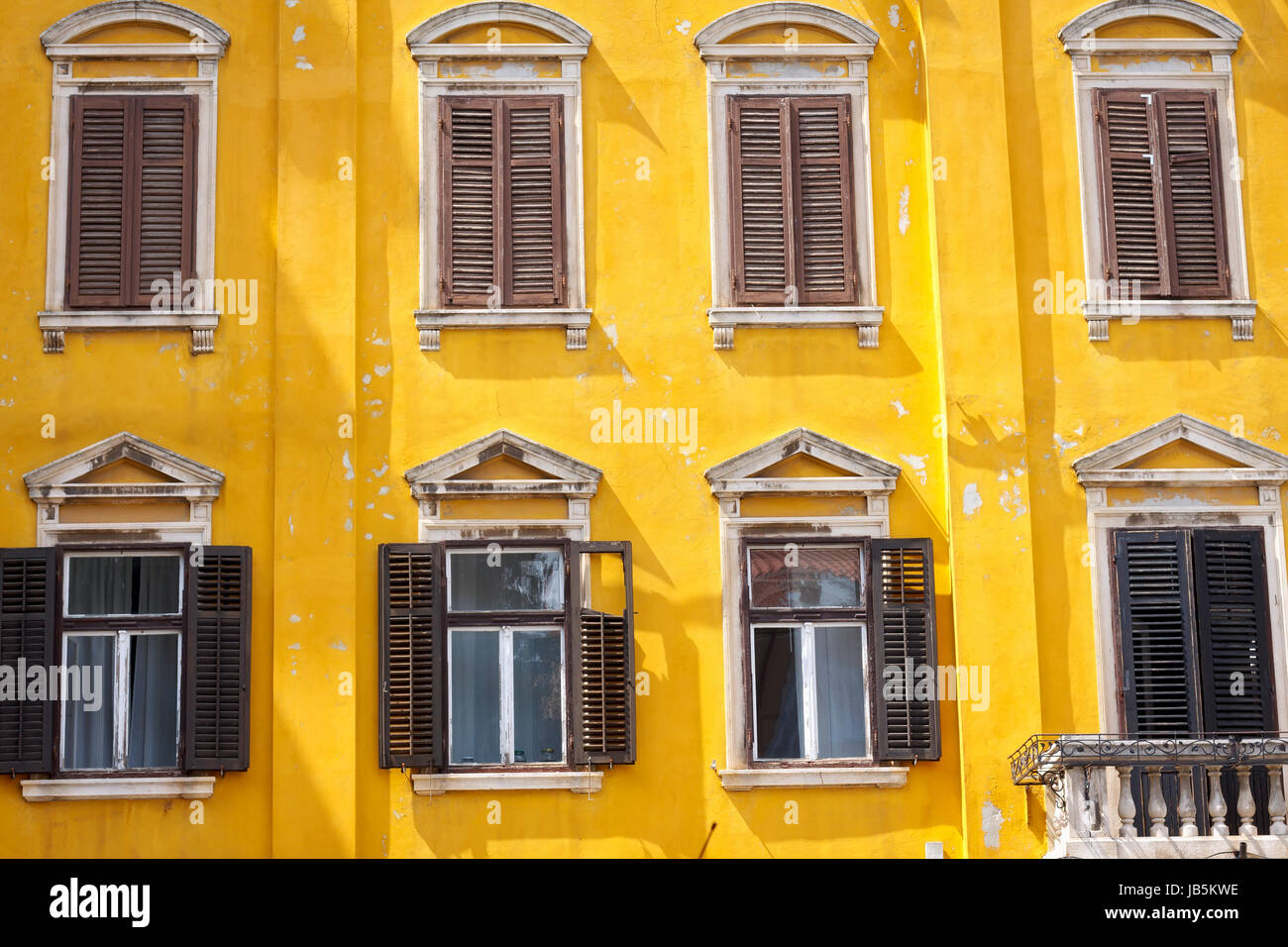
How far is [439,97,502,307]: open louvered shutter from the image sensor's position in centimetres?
1788

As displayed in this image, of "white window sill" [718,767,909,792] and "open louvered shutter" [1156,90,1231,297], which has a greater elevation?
"open louvered shutter" [1156,90,1231,297]

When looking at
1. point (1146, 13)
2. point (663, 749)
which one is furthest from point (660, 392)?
point (1146, 13)

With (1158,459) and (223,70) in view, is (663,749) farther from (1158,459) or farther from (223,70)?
(223,70)

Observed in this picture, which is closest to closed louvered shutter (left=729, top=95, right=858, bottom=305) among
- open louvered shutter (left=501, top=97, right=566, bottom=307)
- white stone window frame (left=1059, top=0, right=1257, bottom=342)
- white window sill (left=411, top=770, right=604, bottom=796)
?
open louvered shutter (left=501, top=97, right=566, bottom=307)

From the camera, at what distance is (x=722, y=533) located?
57.3 feet

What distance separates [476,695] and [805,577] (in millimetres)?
2822

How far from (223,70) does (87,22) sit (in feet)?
3.93

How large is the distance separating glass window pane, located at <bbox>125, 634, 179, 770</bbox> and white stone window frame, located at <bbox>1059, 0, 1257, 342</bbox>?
7975 mm

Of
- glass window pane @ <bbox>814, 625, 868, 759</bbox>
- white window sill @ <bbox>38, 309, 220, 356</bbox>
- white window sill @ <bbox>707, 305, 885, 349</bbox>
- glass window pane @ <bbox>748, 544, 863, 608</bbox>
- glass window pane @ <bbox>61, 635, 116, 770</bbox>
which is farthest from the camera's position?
white window sill @ <bbox>707, 305, 885, 349</bbox>

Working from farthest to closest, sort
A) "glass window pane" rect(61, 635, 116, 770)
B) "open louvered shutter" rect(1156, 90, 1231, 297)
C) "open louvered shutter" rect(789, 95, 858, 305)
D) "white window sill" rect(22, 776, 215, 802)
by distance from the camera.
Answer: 1. "open louvered shutter" rect(1156, 90, 1231, 297)
2. "open louvered shutter" rect(789, 95, 858, 305)
3. "glass window pane" rect(61, 635, 116, 770)
4. "white window sill" rect(22, 776, 215, 802)

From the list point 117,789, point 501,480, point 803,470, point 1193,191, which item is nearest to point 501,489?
point 501,480

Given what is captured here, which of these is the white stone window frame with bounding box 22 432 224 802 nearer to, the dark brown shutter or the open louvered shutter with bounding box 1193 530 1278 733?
the dark brown shutter

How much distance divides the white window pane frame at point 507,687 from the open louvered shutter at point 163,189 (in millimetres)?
3814

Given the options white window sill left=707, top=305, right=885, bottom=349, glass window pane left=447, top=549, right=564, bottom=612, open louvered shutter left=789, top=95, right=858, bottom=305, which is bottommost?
glass window pane left=447, top=549, right=564, bottom=612
